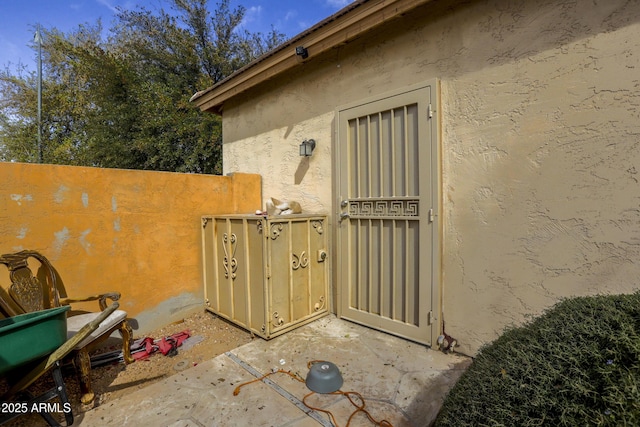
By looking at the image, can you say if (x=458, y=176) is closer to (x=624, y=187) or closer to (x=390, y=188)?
(x=390, y=188)

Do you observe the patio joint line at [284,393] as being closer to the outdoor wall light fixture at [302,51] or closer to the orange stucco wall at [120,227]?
the orange stucco wall at [120,227]

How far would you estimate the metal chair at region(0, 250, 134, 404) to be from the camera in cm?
250

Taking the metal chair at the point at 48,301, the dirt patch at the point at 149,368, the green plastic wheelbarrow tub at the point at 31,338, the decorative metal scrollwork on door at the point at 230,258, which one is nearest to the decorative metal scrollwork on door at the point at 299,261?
the decorative metal scrollwork on door at the point at 230,258

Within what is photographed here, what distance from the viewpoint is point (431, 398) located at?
245 cm

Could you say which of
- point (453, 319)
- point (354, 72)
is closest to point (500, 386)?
point (453, 319)

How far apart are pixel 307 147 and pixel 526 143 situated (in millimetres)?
2643

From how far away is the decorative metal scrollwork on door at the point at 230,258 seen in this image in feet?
13.0

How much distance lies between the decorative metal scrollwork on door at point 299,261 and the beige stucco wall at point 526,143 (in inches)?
67.1

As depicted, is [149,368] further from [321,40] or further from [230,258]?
[321,40]

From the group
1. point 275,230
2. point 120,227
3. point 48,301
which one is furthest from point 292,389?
point 120,227

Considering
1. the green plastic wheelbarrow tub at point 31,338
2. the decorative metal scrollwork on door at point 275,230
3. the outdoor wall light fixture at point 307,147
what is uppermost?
the outdoor wall light fixture at point 307,147

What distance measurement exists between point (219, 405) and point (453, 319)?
2.42 m

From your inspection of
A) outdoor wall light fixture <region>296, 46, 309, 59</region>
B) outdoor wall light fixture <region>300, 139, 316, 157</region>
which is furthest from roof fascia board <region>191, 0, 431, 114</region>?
outdoor wall light fixture <region>300, 139, 316, 157</region>

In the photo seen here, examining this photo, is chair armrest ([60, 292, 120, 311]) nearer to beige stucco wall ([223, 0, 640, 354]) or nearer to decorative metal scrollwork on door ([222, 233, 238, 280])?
decorative metal scrollwork on door ([222, 233, 238, 280])
